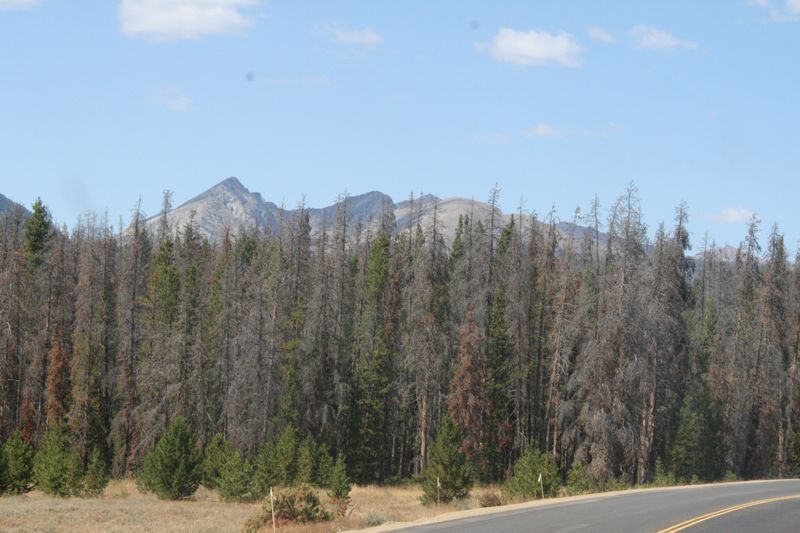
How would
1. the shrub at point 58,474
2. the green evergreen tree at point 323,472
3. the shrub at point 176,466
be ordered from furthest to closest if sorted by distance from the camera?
the green evergreen tree at point 323,472 < the shrub at point 176,466 < the shrub at point 58,474

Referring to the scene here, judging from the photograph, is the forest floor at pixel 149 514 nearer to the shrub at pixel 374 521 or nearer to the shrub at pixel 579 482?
the shrub at pixel 374 521

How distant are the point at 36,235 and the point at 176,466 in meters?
26.3

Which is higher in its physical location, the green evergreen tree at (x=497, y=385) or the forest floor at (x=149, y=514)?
the green evergreen tree at (x=497, y=385)

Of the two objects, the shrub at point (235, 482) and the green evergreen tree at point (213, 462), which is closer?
the shrub at point (235, 482)

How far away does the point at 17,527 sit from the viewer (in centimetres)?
2798

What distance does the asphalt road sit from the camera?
20703 millimetres

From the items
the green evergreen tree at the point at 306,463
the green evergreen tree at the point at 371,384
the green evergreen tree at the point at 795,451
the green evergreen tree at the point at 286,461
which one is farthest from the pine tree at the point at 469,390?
the green evergreen tree at the point at 795,451

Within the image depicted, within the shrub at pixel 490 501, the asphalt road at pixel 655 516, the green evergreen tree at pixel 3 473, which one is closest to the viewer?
the asphalt road at pixel 655 516

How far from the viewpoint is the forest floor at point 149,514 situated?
28500 millimetres

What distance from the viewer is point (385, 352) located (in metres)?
58.3

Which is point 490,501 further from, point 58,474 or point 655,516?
point 58,474

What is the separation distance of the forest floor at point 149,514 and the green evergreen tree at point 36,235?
20.7 metres

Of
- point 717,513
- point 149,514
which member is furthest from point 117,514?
point 717,513

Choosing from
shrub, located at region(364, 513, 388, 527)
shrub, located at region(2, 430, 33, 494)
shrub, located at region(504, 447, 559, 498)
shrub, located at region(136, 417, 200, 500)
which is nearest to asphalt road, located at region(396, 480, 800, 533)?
shrub, located at region(504, 447, 559, 498)
